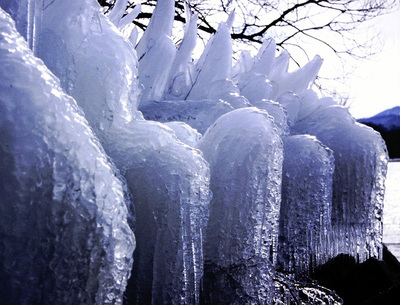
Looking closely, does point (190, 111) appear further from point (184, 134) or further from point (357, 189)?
point (357, 189)

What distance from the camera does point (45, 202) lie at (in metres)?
0.69

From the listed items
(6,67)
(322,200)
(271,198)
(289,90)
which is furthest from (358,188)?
(6,67)

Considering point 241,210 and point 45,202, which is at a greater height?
point 45,202

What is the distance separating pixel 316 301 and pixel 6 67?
1118 millimetres

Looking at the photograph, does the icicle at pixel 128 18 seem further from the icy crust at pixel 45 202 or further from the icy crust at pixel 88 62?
the icy crust at pixel 45 202

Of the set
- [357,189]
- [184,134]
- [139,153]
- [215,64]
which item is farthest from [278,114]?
[139,153]

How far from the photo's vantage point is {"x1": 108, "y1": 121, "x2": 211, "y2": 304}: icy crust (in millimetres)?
986

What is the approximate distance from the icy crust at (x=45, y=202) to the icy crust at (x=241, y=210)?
19.8 inches

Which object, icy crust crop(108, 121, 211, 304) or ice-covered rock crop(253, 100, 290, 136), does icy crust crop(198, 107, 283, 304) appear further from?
ice-covered rock crop(253, 100, 290, 136)

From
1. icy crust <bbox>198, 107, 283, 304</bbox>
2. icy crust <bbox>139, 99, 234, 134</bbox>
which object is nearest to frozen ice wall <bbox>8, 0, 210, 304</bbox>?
icy crust <bbox>198, 107, 283, 304</bbox>

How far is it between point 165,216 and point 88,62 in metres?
0.38

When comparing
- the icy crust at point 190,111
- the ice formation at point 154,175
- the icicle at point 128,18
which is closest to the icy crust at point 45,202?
the ice formation at point 154,175

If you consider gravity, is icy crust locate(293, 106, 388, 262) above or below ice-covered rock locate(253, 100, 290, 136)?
below

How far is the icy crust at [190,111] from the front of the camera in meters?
1.72
